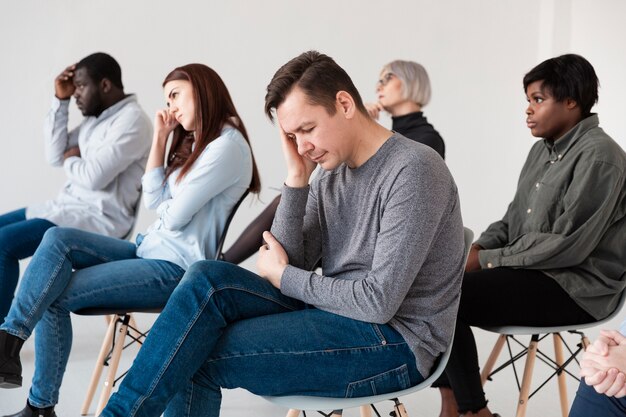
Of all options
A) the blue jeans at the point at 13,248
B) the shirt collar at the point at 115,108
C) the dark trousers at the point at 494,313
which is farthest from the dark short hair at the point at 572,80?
the blue jeans at the point at 13,248

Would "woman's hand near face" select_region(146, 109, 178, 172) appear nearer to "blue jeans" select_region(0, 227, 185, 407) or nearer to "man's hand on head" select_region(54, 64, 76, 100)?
"blue jeans" select_region(0, 227, 185, 407)

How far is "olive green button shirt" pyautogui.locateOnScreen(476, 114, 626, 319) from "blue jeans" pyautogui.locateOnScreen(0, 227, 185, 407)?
3.31 feet

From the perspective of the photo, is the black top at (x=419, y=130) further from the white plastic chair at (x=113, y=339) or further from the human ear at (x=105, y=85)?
the human ear at (x=105, y=85)

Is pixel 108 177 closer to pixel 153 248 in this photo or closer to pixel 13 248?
pixel 13 248

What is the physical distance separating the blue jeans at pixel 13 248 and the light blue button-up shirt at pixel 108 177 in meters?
0.09

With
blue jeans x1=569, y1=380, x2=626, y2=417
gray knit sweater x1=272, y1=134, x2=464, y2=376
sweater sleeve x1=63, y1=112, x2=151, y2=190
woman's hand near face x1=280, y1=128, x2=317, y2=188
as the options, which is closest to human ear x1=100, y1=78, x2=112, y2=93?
sweater sleeve x1=63, y1=112, x2=151, y2=190

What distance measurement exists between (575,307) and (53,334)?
4.86ft

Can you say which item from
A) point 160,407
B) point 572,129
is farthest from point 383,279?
point 572,129

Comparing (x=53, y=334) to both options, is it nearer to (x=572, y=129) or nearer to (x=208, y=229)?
(x=208, y=229)

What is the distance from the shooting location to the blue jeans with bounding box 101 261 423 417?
4.97ft

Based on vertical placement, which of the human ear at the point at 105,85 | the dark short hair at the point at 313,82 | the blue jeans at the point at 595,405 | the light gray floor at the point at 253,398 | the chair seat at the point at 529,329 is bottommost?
the light gray floor at the point at 253,398

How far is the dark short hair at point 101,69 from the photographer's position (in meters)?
3.17

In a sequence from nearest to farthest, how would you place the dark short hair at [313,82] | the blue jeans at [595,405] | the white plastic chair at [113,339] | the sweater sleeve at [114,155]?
the blue jeans at [595,405]
the dark short hair at [313,82]
the white plastic chair at [113,339]
the sweater sleeve at [114,155]

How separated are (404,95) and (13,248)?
162 centimetres
